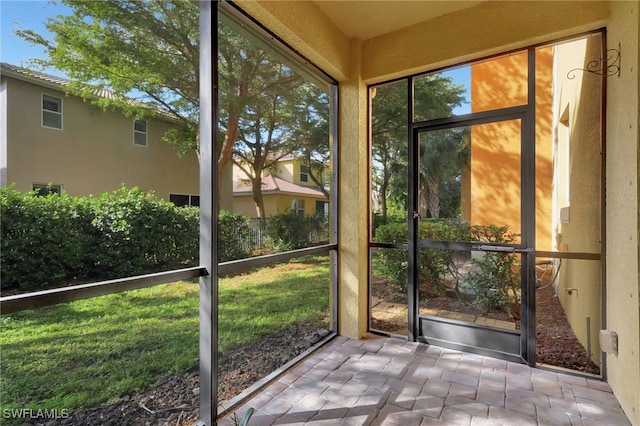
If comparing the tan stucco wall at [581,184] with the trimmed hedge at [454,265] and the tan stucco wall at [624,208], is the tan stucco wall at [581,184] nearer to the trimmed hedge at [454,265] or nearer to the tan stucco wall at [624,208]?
the tan stucco wall at [624,208]

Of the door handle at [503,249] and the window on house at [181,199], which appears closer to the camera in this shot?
the window on house at [181,199]

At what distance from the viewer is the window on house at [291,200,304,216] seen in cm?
309

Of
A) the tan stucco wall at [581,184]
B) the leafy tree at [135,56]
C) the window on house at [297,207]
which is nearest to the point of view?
the leafy tree at [135,56]

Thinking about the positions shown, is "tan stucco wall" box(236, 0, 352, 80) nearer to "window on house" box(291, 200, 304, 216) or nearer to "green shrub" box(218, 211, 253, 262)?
"window on house" box(291, 200, 304, 216)

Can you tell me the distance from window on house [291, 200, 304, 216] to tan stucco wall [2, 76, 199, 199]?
106 cm

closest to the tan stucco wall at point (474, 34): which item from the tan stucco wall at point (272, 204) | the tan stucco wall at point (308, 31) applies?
the tan stucco wall at point (308, 31)

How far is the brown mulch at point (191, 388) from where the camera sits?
195 cm

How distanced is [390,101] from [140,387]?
3.33m

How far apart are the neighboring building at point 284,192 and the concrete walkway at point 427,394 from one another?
1366 mm

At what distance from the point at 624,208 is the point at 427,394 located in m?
1.77

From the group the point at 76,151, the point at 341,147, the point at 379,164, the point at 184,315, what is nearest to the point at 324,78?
the point at 341,147

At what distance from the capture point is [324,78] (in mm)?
3092

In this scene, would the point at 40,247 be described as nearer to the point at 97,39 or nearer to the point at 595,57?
the point at 97,39

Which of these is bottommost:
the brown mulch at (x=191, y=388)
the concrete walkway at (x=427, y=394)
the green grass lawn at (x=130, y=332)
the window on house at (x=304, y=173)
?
the brown mulch at (x=191, y=388)
